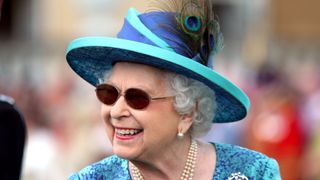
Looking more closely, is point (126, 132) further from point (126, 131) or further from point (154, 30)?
point (154, 30)

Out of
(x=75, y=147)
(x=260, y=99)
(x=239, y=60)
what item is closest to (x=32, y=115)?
(x=75, y=147)

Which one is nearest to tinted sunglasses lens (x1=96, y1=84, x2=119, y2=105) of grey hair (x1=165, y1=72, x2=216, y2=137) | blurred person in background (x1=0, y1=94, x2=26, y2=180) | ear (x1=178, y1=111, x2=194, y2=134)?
grey hair (x1=165, y1=72, x2=216, y2=137)

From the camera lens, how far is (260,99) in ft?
44.2

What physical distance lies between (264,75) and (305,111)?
115 inches

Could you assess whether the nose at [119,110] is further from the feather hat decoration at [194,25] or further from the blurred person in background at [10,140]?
the blurred person in background at [10,140]

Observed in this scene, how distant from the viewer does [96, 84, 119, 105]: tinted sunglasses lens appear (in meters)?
4.85

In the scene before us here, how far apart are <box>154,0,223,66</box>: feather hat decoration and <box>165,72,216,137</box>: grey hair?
106mm

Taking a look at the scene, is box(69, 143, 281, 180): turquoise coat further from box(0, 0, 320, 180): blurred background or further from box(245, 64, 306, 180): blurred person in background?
box(245, 64, 306, 180): blurred person in background

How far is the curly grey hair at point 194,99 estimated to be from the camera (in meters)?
4.95

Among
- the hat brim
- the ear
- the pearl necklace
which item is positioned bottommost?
the pearl necklace

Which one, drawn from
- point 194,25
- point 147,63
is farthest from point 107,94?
point 194,25

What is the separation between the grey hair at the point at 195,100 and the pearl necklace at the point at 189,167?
61mm

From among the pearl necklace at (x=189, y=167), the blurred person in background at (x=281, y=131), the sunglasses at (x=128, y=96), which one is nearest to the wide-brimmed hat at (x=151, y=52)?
the sunglasses at (x=128, y=96)

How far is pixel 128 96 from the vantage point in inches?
190
